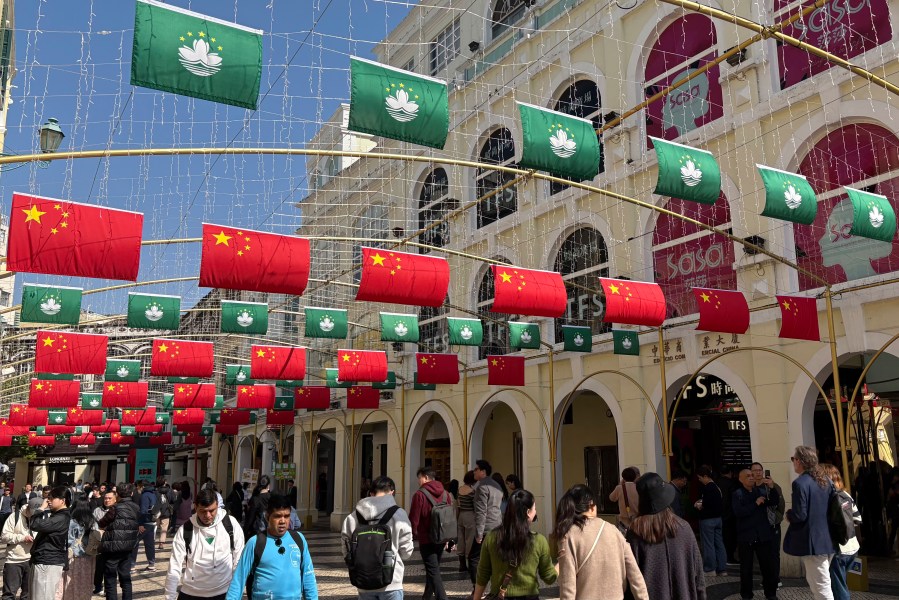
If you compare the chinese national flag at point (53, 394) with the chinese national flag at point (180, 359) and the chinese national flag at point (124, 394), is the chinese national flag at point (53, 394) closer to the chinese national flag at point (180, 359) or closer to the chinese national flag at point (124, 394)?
the chinese national flag at point (124, 394)

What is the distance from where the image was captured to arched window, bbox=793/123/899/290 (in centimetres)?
1211

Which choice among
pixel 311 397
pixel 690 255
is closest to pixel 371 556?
pixel 690 255

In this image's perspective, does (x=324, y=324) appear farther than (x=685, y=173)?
Yes

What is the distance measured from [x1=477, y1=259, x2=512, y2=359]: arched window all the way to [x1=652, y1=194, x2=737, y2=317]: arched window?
17.1 ft

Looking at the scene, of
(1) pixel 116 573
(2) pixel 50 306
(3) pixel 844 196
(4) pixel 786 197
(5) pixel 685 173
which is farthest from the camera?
(2) pixel 50 306

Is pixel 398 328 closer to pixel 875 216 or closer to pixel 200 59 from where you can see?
pixel 875 216

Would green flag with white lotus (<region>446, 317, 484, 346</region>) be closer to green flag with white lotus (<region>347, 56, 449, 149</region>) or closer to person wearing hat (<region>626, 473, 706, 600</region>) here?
green flag with white lotus (<region>347, 56, 449, 149</region>)

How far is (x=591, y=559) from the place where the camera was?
427 cm

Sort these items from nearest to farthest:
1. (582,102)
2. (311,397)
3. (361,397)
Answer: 1. (582,102)
2. (361,397)
3. (311,397)

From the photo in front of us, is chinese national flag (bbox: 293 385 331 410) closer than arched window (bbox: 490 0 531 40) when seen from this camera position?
No

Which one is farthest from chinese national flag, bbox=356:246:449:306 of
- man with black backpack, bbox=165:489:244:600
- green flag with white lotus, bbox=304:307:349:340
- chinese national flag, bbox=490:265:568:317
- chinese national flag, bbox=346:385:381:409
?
chinese national flag, bbox=346:385:381:409

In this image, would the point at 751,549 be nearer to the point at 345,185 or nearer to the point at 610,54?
the point at 610,54

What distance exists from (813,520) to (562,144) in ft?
14.7

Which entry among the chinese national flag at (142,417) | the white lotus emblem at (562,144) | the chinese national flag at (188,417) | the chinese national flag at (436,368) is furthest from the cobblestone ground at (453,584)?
the chinese national flag at (142,417)
